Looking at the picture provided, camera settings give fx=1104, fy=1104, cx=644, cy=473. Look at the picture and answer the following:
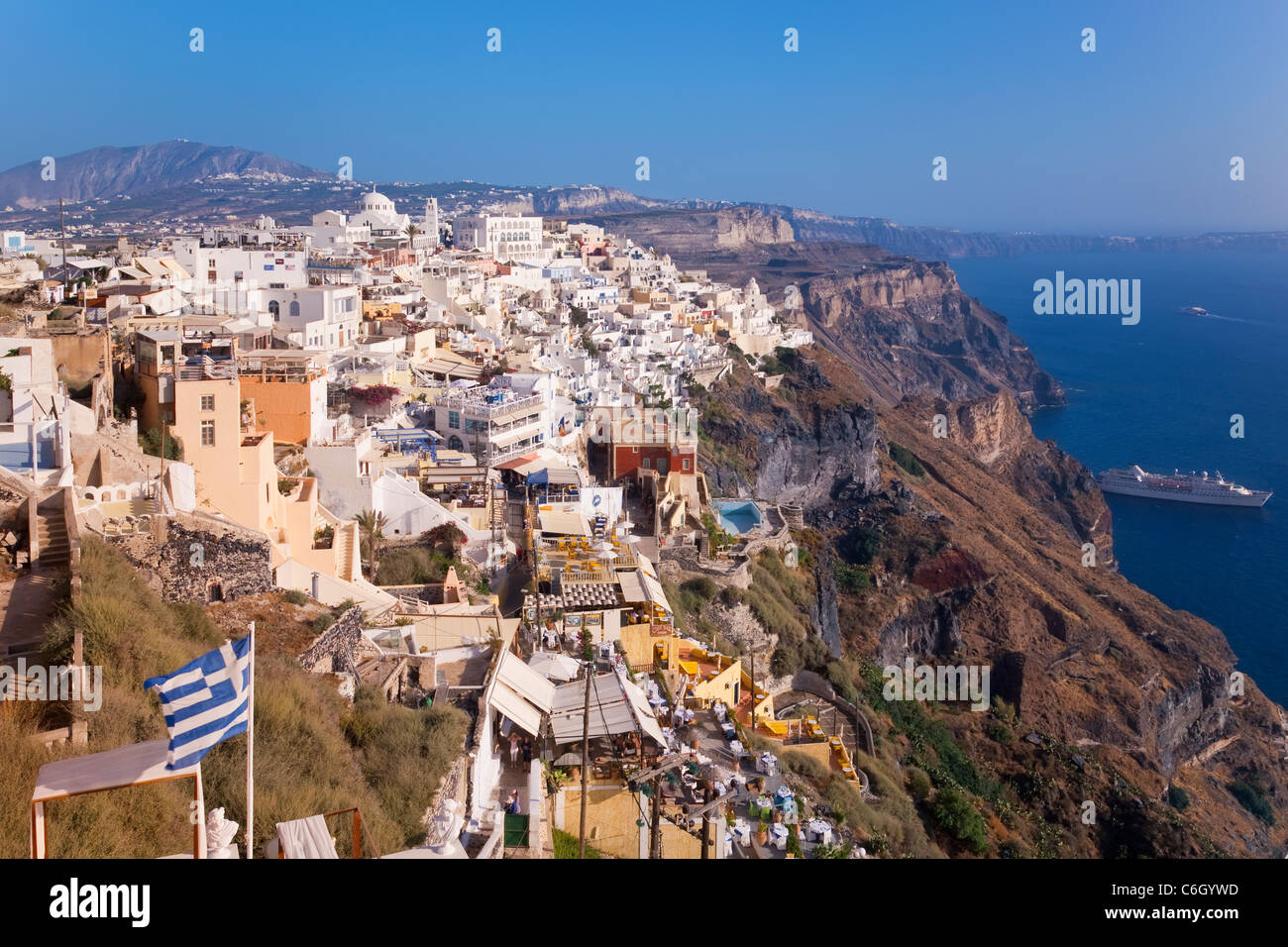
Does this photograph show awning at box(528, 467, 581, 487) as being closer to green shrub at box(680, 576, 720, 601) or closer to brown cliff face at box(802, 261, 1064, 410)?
green shrub at box(680, 576, 720, 601)

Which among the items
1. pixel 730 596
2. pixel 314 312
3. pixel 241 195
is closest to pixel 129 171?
pixel 241 195

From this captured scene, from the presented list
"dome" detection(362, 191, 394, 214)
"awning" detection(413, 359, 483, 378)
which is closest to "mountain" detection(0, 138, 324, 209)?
"dome" detection(362, 191, 394, 214)

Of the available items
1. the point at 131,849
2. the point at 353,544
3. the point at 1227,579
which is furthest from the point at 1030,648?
the point at 131,849

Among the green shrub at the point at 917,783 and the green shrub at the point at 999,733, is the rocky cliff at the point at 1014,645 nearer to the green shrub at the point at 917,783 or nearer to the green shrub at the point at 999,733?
the green shrub at the point at 999,733
